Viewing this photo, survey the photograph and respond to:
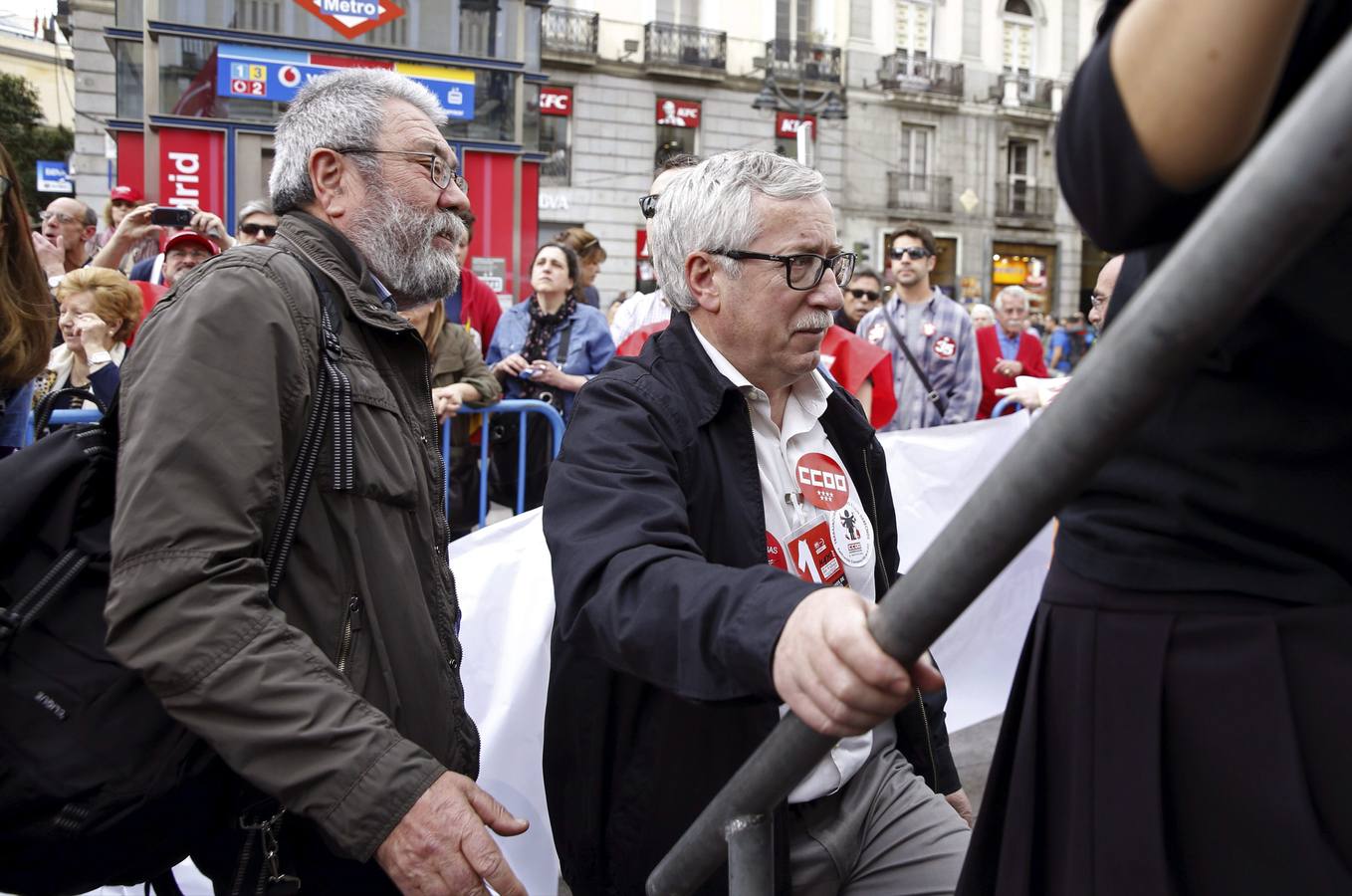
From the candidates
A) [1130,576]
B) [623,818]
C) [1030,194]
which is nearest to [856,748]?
[623,818]

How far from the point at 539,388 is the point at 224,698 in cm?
425

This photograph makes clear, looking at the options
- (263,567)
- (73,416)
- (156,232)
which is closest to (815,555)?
(263,567)

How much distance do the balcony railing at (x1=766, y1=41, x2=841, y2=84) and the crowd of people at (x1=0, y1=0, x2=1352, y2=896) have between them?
98.8ft

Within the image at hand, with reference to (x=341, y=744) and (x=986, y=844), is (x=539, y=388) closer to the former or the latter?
(x=341, y=744)

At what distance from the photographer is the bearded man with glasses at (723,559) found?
1337 millimetres

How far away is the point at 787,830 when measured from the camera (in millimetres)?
1947

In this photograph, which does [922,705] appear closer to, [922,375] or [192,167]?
[922,375]

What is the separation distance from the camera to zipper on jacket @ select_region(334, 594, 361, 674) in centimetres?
174

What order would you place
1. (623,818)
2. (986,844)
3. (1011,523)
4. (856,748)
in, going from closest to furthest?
1. (1011,523)
2. (986,844)
3. (623,818)
4. (856,748)

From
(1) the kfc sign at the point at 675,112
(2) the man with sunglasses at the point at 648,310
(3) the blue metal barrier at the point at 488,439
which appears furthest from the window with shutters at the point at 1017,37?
(3) the blue metal barrier at the point at 488,439

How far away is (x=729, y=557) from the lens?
1.90 meters

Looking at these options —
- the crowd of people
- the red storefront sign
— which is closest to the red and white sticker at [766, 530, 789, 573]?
the crowd of people

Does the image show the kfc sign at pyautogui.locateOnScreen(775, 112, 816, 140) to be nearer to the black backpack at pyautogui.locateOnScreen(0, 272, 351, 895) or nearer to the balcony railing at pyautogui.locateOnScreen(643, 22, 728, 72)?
the balcony railing at pyautogui.locateOnScreen(643, 22, 728, 72)

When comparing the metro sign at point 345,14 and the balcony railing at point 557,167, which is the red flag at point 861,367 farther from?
the balcony railing at point 557,167
